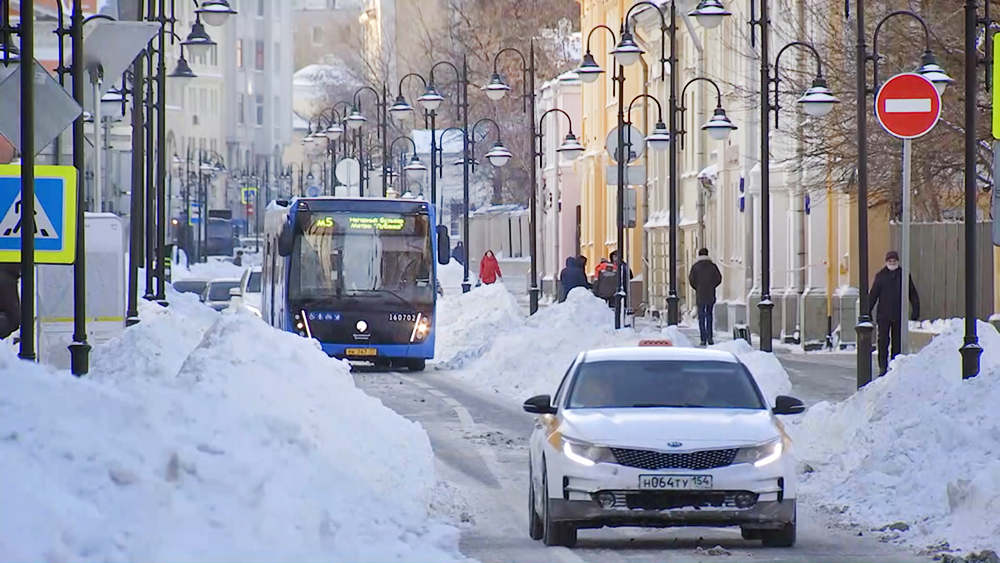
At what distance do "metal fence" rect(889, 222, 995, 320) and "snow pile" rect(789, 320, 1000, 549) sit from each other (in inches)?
675

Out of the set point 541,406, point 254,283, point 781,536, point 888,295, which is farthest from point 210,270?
point 781,536

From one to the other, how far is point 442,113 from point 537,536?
113m

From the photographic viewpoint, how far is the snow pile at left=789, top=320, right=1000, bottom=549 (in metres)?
12.7

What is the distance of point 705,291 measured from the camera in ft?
131

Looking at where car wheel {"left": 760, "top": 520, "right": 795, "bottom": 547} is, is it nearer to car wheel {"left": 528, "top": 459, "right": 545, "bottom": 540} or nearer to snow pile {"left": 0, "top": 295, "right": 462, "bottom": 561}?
car wheel {"left": 528, "top": 459, "right": 545, "bottom": 540}

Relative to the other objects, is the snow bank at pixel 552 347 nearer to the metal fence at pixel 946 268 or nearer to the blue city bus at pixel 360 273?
the blue city bus at pixel 360 273

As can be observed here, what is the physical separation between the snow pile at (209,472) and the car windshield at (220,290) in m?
39.3

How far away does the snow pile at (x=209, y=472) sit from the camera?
939 cm

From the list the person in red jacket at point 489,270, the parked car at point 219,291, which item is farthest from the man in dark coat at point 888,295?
the person in red jacket at point 489,270

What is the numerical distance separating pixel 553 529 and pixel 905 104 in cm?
1040

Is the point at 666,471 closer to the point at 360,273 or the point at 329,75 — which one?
the point at 360,273

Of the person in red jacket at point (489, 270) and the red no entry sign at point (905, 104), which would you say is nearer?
the red no entry sign at point (905, 104)

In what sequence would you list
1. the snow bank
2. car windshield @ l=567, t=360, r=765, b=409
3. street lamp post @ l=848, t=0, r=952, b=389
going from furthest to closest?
1. the snow bank
2. street lamp post @ l=848, t=0, r=952, b=389
3. car windshield @ l=567, t=360, r=765, b=409

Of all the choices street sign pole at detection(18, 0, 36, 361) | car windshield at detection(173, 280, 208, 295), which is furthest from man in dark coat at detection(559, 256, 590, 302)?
street sign pole at detection(18, 0, 36, 361)
